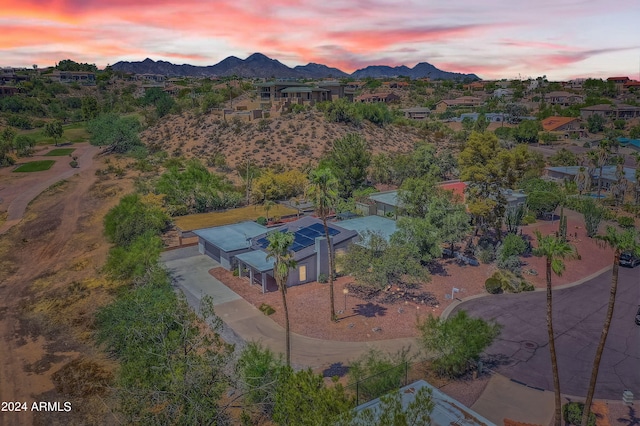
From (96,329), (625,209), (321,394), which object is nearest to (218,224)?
(96,329)

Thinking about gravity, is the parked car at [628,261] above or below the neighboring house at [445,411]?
below

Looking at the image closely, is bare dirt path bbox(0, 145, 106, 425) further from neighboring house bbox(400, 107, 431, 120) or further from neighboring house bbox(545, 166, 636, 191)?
neighboring house bbox(400, 107, 431, 120)

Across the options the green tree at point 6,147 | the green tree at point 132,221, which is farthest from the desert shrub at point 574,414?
the green tree at point 6,147

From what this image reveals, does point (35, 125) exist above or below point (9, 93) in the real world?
below

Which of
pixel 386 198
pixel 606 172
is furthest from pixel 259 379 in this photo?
pixel 606 172

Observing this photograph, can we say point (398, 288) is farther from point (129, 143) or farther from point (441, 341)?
point (129, 143)

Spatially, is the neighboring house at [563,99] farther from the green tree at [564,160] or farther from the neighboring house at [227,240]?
the neighboring house at [227,240]
